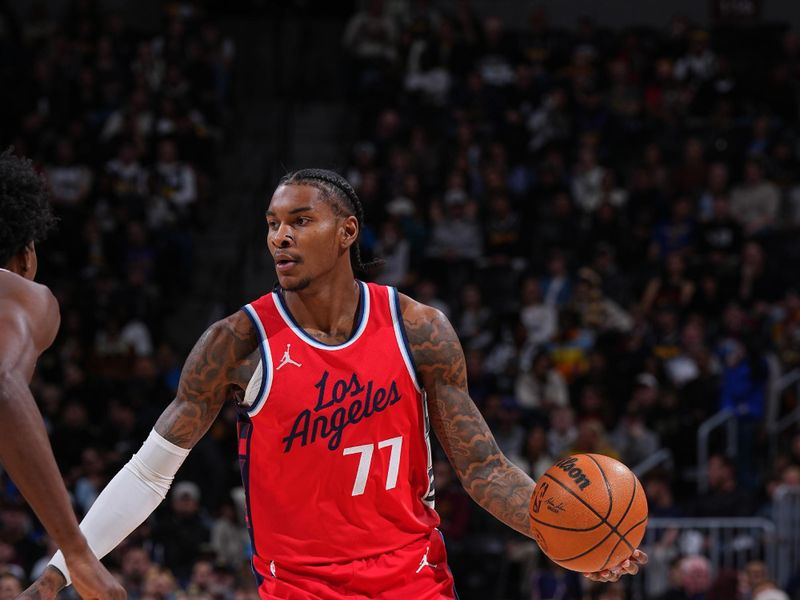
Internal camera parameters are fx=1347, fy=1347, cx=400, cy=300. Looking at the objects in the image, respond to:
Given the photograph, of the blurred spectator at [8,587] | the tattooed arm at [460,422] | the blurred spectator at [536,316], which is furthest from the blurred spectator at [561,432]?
the tattooed arm at [460,422]

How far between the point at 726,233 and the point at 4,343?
1115 cm

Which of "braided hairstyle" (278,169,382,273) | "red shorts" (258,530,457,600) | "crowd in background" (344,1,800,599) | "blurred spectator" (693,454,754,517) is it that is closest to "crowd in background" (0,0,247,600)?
"crowd in background" (344,1,800,599)

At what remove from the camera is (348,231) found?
4805 mm

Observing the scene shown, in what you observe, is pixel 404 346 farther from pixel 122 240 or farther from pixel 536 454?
pixel 122 240

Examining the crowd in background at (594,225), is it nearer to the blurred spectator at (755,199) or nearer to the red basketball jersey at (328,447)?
the blurred spectator at (755,199)

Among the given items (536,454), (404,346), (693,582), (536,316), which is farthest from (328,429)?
(536,316)

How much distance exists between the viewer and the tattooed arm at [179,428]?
15.0 ft

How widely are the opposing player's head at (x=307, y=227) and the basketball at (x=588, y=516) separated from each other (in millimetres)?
1080

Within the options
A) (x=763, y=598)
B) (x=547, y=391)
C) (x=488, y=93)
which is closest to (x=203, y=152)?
(x=488, y=93)

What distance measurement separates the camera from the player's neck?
15.6ft

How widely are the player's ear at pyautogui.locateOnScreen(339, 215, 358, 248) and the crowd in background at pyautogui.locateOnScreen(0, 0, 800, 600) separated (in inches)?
203

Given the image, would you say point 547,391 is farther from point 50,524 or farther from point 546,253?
point 50,524

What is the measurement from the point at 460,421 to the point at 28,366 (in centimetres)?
169

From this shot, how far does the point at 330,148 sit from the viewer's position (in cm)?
1609
